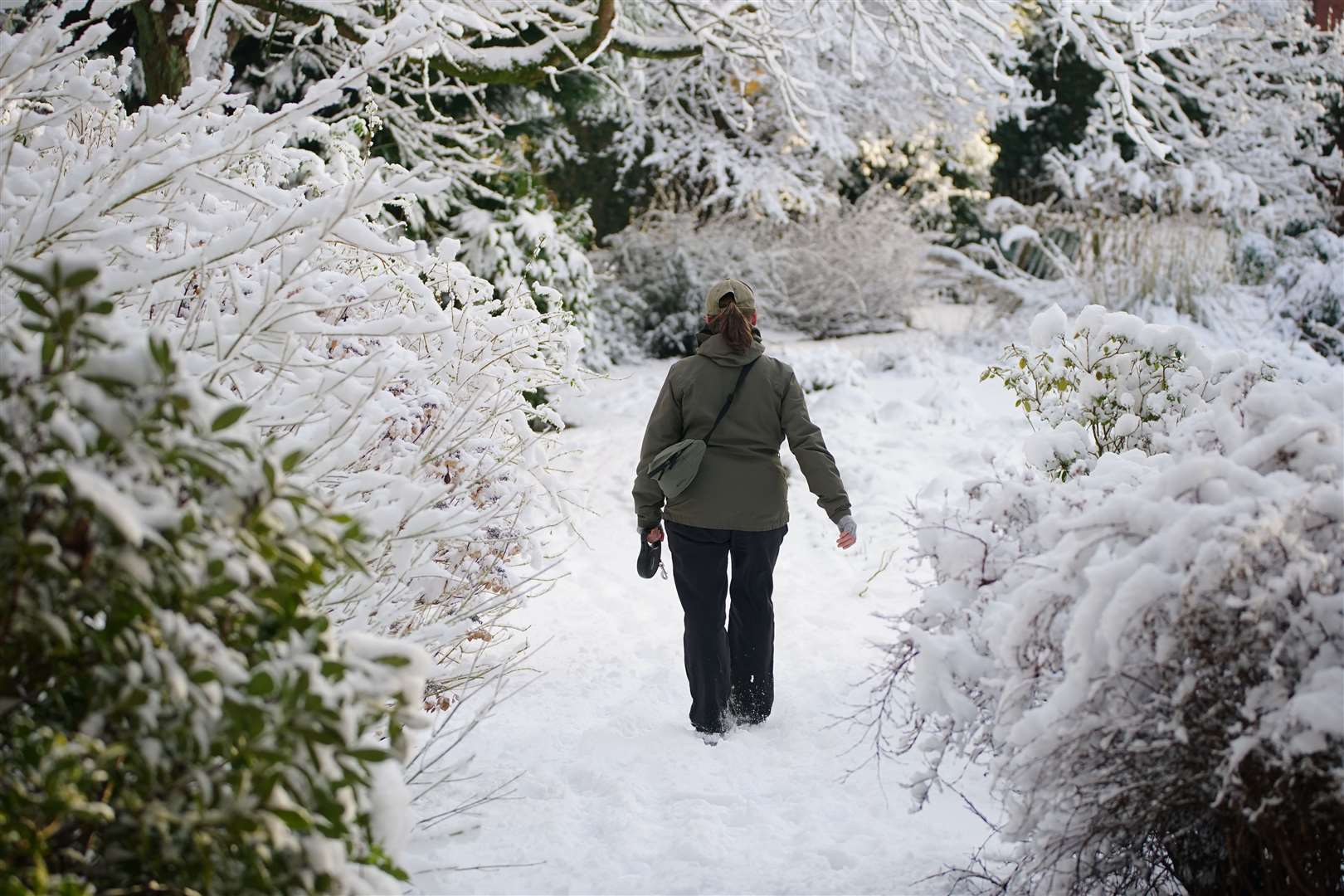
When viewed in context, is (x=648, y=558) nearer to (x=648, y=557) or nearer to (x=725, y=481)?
(x=648, y=557)

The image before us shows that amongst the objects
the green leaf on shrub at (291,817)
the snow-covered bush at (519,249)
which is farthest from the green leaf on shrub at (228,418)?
the snow-covered bush at (519,249)

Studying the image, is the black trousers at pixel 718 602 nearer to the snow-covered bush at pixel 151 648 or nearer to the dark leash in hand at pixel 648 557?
the dark leash in hand at pixel 648 557

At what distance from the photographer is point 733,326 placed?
4.20 m

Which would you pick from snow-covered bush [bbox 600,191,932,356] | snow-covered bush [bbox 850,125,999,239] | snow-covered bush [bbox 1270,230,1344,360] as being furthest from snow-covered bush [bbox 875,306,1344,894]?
snow-covered bush [bbox 850,125,999,239]

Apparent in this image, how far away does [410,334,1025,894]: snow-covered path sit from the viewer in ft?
10.4

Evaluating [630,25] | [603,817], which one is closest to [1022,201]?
[630,25]

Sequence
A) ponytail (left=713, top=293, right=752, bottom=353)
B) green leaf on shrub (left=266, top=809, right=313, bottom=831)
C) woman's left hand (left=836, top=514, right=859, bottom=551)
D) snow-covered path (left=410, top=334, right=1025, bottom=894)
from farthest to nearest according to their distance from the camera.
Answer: ponytail (left=713, top=293, right=752, bottom=353), woman's left hand (left=836, top=514, right=859, bottom=551), snow-covered path (left=410, top=334, right=1025, bottom=894), green leaf on shrub (left=266, top=809, right=313, bottom=831)

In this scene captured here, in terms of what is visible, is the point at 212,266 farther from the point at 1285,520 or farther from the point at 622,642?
the point at 622,642

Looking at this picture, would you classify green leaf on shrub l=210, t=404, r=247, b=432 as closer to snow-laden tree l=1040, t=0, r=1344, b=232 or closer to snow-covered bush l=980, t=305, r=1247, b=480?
snow-covered bush l=980, t=305, r=1247, b=480

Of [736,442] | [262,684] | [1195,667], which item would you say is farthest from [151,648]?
[736,442]

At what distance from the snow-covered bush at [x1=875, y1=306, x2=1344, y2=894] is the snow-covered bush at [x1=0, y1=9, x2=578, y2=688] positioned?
52.7 inches

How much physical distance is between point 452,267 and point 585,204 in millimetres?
6174

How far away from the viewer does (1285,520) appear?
204 centimetres

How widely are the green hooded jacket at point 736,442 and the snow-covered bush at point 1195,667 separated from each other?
1.66 m
